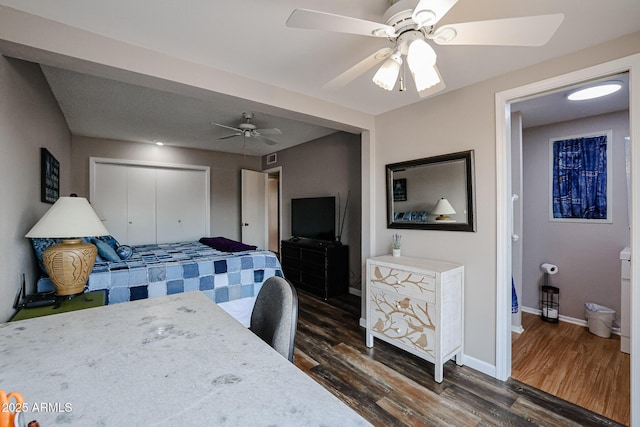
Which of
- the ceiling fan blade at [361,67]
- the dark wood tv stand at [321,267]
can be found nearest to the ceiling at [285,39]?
the ceiling fan blade at [361,67]

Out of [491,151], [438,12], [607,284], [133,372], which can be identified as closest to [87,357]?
[133,372]

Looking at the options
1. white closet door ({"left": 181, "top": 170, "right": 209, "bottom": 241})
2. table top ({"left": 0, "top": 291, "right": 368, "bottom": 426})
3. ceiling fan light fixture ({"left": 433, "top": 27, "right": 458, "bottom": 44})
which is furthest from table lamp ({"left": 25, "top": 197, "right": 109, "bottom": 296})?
white closet door ({"left": 181, "top": 170, "right": 209, "bottom": 241})

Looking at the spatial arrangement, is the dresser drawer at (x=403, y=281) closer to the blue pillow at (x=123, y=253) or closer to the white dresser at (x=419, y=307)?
the white dresser at (x=419, y=307)

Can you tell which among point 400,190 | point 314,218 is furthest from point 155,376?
point 314,218

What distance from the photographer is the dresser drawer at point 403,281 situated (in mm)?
2152

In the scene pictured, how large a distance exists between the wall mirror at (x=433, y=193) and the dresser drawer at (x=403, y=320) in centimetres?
72

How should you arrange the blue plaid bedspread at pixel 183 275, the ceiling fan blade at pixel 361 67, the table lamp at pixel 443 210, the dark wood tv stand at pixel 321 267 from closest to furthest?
the ceiling fan blade at pixel 361 67, the blue plaid bedspread at pixel 183 275, the table lamp at pixel 443 210, the dark wood tv stand at pixel 321 267

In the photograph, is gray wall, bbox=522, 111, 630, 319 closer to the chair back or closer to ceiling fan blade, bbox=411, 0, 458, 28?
ceiling fan blade, bbox=411, 0, 458, 28

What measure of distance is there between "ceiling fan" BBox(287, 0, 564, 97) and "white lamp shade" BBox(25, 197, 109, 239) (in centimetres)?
169

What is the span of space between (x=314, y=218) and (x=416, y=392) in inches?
114

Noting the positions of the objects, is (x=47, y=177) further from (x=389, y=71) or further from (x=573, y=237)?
→ (x=573, y=237)

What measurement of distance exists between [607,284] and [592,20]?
268cm

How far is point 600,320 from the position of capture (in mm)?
2748

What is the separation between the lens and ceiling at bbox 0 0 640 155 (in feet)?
4.72
